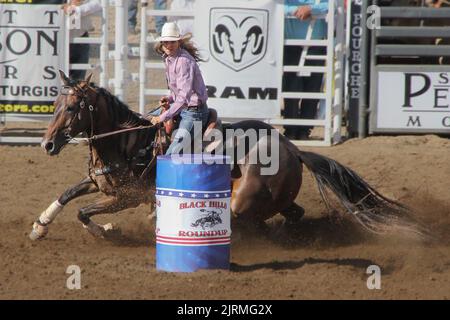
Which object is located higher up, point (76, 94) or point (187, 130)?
point (76, 94)

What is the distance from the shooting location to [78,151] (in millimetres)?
11375

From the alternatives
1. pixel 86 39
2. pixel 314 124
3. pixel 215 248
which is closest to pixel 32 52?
pixel 86 39

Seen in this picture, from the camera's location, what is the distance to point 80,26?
1152cm

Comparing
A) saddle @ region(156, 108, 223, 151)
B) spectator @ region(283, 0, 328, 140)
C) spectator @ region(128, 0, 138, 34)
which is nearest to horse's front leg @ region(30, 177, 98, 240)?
saddle @ region(156, 108, 223, 151)

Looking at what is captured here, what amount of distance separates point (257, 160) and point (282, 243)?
83cm

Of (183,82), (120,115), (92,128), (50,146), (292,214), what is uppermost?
(183,82)

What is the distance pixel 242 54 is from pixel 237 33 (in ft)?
0.80

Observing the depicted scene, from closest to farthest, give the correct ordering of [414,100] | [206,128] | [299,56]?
[206,128], [414,100], [299,56]

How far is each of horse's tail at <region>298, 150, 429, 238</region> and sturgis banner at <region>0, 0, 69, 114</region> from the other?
4.17 m

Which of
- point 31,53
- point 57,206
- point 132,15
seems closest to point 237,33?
point 31,53

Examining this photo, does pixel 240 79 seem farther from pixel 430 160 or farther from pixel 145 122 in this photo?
pixel 145 122

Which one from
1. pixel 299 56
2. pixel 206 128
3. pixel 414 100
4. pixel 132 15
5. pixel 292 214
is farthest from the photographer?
pixel 132 15

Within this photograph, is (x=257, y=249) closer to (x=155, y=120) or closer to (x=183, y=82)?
(x=155, y=120)

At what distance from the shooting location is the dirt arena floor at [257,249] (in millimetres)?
6742
